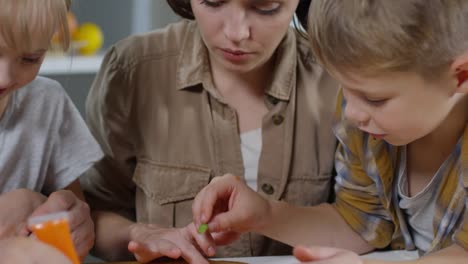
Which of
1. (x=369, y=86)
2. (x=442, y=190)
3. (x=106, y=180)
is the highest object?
(x=369, y=86)

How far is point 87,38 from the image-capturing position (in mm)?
1746

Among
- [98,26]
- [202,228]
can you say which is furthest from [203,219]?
[98,26]

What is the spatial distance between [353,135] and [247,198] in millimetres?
156

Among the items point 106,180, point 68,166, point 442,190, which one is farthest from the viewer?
point 106,180

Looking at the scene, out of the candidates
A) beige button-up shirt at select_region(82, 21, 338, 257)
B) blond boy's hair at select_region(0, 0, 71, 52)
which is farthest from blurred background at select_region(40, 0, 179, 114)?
blond boy's hair at select_region(0, 0, 71, 52)

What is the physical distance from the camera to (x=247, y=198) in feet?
2.97

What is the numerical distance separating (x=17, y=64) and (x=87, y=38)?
965 millimetres

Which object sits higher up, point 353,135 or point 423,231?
point 353,135

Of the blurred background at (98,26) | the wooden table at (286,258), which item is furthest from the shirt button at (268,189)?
the blurred background at (98,26)

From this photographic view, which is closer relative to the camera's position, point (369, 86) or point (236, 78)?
point (369, 86)

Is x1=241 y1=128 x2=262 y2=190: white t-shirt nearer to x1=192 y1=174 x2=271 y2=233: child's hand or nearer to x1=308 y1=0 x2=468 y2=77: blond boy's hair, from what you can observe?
x1=192 y1=174 x2=271 y2=233: child's hand

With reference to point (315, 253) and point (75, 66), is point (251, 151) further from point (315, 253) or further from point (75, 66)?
point (75, 66)

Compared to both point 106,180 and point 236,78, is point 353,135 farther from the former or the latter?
point 106,180

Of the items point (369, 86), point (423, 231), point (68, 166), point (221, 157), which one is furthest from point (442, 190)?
point (68, 166)
